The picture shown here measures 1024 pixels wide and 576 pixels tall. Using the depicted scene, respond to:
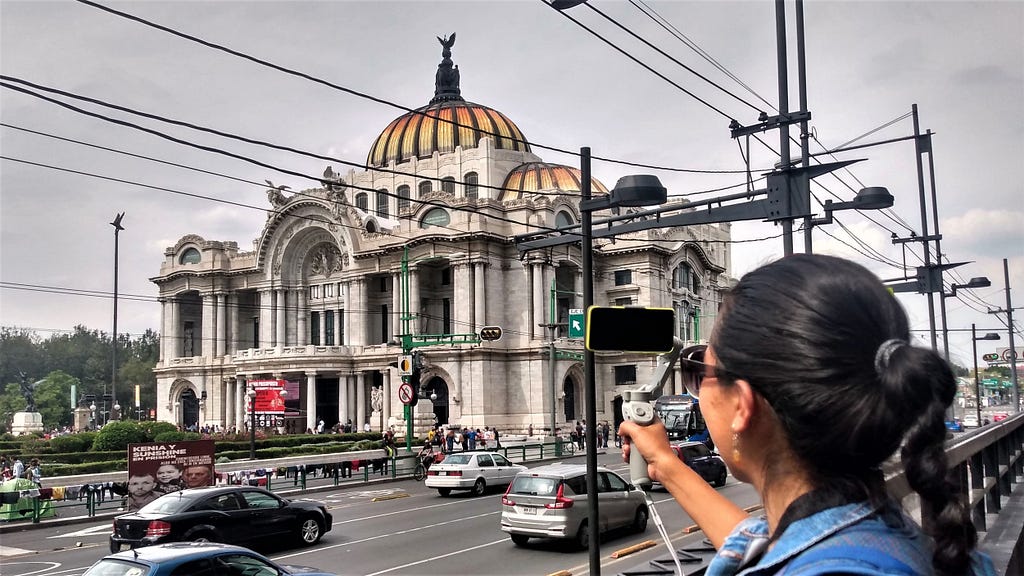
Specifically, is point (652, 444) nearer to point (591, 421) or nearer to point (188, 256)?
point (591, 421)

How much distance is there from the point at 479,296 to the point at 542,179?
40.9ft

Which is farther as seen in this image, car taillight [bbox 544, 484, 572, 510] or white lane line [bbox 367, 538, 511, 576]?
car taillight [bbox 544, 484, 572, 510]

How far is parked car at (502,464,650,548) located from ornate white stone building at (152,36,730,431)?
32.9m

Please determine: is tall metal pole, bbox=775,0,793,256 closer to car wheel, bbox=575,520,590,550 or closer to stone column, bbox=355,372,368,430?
car wheel, bbox=575,520,590,550

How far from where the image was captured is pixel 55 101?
9352mm

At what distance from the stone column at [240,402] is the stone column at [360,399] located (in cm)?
994

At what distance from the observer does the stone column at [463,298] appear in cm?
5856

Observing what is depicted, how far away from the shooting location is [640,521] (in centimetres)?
1856

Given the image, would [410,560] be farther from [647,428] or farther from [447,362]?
[447,362]

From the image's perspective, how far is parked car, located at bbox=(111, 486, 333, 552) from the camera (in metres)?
15.1

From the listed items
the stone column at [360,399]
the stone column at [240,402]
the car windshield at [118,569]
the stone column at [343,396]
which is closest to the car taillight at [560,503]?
the car windshield at [118,569]

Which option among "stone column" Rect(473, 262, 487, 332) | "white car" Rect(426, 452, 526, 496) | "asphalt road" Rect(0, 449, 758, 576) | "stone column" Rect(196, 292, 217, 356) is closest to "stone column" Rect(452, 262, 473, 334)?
"stone column" Rect(473, 262, 487, 332)

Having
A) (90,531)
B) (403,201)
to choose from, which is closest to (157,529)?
(90,531)

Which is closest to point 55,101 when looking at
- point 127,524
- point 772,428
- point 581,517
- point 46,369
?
point 127,524
